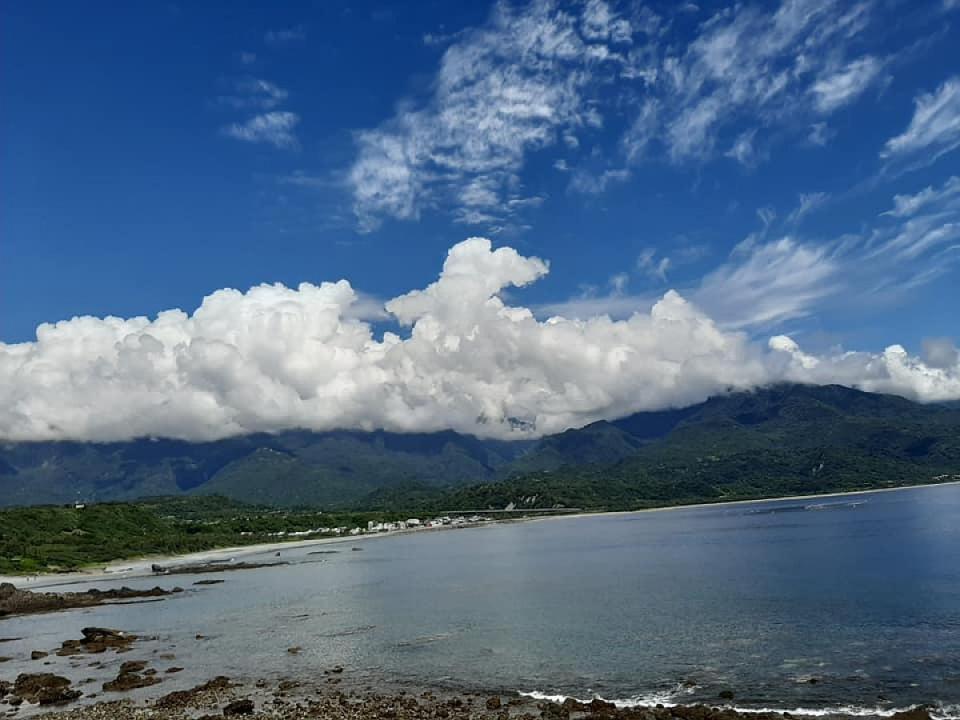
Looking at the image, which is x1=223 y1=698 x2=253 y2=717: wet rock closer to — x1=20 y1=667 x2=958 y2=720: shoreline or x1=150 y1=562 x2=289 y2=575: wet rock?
x1=20 y1=667 x2=958 y2=720: shoreline

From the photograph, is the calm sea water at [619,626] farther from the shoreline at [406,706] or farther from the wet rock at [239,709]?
the wet rock at [239,709]

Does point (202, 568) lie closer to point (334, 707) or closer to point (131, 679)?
point (131, 679)

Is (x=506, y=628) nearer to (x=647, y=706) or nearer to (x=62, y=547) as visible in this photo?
(x=647, y=706)

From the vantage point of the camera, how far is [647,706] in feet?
137

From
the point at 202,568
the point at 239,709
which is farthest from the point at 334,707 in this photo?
the point at 202,568

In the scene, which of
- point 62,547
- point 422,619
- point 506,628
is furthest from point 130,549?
point 506,628

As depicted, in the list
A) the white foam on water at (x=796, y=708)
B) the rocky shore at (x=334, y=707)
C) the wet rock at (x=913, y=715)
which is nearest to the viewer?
the wet rock at (x=913, y=715)

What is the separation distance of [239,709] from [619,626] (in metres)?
37.6

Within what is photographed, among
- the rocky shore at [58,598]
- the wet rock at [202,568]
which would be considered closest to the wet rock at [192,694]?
the rocky shore at [58,598]

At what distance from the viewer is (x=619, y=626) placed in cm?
6781

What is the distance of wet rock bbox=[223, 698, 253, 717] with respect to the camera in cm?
4312

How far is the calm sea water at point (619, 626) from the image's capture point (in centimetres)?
4716

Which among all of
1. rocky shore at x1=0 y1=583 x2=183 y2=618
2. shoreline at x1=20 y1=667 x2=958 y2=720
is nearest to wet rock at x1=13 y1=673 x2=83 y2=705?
shoreline at x1=20 y1=667 x2=958 y2=720

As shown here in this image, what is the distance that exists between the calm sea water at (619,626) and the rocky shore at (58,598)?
→ 644cm
